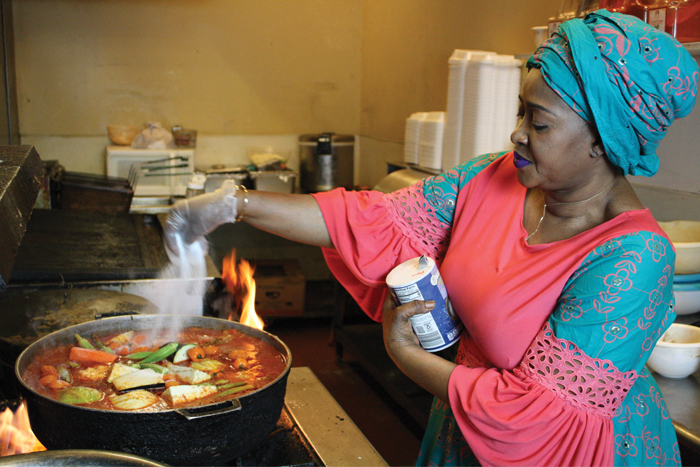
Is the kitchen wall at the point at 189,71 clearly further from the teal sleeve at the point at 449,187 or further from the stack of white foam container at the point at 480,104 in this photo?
the teal sleeve at the point at 449,187

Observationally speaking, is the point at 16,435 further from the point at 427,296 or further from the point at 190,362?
the point at 427,296

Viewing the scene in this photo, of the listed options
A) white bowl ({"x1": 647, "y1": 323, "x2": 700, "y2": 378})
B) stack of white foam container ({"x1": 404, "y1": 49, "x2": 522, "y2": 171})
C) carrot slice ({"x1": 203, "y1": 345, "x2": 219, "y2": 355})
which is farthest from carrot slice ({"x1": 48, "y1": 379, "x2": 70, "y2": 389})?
stack of white foam container ({"x1": 404, "y1": 49, "x2": 522, "y2": 171})

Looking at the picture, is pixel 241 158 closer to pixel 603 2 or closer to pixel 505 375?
pixel 603 2

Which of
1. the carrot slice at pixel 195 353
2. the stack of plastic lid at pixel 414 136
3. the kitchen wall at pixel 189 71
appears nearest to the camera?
the carrot slice at pixel 195 353

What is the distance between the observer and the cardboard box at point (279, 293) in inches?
178

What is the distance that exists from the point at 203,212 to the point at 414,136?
2253mm

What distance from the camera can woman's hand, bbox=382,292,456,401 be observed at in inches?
49.0

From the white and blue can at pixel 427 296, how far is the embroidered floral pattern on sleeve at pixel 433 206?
0.24 m

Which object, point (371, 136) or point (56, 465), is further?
point (371, 136)

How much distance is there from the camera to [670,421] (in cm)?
137

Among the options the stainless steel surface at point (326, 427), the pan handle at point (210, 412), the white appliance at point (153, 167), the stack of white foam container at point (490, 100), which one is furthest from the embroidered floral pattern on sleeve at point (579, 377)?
the white appliance at point (153, 167)

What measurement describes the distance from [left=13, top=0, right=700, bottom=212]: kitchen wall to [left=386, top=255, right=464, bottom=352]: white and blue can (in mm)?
2876

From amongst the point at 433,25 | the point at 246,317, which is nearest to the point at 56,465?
the point at 246,317

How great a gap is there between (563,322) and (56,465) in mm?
890
